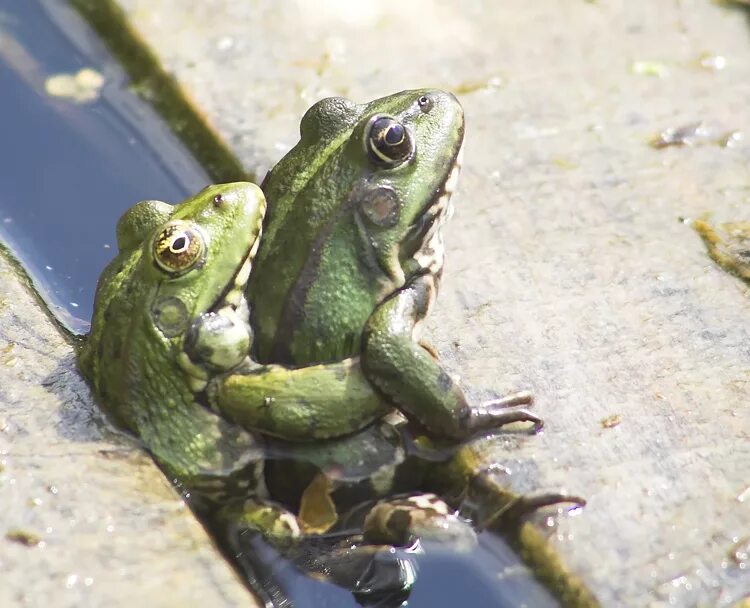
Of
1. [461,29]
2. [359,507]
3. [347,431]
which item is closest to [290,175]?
[347,431]

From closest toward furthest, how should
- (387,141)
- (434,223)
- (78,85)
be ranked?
(387,141) < (434,223) < (78,85)

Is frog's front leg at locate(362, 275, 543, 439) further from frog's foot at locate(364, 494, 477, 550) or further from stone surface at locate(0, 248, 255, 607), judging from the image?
stone surface at locate(0, 248, 255, 607)

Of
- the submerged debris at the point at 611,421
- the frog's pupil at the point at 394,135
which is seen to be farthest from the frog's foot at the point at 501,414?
the frog's pupil at the point at 394,135

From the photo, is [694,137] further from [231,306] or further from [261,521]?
[261,521]

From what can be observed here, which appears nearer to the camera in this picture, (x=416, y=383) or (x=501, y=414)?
(x=416, y=383)

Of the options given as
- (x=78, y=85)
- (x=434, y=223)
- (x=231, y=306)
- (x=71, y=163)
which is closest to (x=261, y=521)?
(x=231, y=306)

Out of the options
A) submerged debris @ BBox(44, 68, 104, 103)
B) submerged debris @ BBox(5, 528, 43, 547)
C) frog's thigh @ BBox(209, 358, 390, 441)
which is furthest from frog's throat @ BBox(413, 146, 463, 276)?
submerged debris @ BBox(44, 68, 104, 103)

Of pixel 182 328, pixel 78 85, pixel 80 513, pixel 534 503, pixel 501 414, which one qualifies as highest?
pixel 78 85
